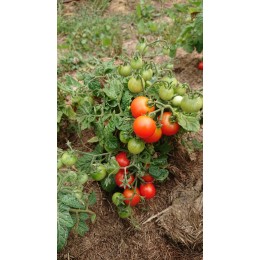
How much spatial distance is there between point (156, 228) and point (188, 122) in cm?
61

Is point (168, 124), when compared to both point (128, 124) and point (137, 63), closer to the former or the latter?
point (128, 124)

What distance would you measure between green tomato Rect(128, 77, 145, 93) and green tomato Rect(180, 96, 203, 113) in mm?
214

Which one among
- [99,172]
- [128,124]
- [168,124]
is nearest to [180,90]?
[168,124]

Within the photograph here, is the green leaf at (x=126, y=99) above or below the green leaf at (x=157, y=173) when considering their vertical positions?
above

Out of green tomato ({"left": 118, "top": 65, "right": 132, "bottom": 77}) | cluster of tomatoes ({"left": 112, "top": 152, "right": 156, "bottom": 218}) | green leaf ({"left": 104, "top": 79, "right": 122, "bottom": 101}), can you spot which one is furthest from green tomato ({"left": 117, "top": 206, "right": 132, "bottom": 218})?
green tomato ({"left": 118, "top": 65, "right": 132, "bottom": 77})

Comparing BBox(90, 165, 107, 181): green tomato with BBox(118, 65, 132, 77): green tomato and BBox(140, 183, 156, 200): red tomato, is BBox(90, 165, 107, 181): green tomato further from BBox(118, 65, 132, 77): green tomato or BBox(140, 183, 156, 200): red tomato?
BBox(118, 65, 132, 77): green tomato

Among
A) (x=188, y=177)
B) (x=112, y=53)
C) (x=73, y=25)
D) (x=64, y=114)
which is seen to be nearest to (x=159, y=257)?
Answer: (x=188, y=177)

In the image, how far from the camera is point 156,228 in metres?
1.69

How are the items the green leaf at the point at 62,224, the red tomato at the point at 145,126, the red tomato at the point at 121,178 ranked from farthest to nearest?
the red tomato at the point at 121,178, the red tomato at the point at 145,126, the green leaf at the point at 62,224

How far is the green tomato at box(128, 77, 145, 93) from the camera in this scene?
148cm

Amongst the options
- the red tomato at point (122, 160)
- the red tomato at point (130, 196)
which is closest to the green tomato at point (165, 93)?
the red tomato at point (122, 160)

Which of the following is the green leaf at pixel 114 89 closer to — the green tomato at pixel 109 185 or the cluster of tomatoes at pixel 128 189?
the cluster of tomatoes at pixel 128 189

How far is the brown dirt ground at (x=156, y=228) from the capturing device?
161 centimetres

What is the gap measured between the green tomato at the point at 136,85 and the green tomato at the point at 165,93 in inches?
3.5
